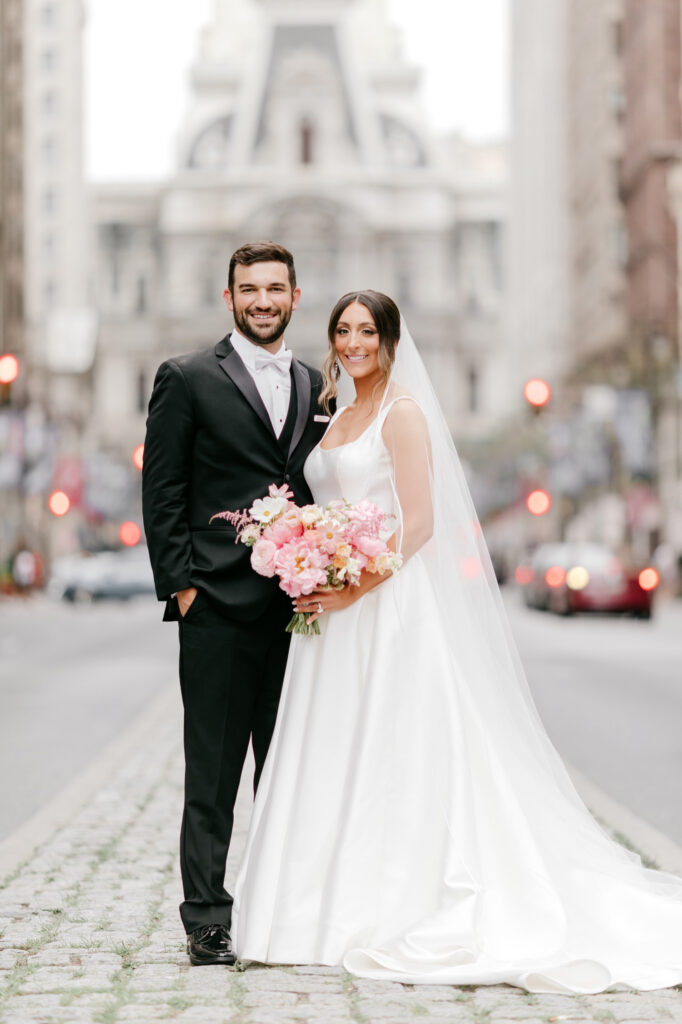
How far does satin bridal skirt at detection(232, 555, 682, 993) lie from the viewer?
534 cm

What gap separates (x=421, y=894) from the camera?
17.8ft

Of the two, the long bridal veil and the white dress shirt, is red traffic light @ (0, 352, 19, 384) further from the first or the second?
the white dress shirt

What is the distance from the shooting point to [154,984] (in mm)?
5254

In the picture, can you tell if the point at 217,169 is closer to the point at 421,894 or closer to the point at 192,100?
the point at 192,100

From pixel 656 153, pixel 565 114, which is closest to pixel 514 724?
pixel 656 153

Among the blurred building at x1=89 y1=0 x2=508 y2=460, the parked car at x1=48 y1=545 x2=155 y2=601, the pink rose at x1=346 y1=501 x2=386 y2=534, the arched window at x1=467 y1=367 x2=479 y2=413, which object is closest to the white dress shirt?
the pink rose at x1=346 y1=501 x2=386 y2=534

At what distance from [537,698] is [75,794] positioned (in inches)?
283

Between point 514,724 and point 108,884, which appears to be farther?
point 108,884

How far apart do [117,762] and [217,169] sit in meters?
110

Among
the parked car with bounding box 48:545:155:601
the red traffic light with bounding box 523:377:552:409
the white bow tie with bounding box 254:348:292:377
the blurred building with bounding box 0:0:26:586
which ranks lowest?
the parked car with bounding box 48:545:155:601

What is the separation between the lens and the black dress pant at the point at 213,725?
5.62 m

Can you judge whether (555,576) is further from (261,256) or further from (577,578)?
(261,256)

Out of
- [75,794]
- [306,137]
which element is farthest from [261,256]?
[306,137]

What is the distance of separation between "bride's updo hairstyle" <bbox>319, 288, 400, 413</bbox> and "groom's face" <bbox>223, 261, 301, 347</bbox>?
0.19 metres
